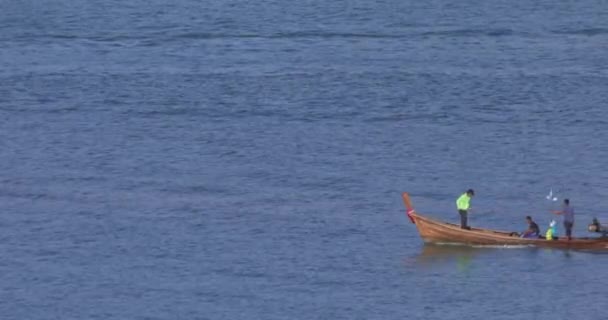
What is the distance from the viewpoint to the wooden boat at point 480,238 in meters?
61.3

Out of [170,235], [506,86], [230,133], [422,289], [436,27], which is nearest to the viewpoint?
[422,289]

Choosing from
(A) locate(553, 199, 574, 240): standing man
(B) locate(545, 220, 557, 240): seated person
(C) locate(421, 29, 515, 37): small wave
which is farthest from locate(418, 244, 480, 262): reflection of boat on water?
(C) locate(421, 29, 515, 37): small wave

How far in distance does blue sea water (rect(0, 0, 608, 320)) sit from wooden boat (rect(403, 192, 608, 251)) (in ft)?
1.15

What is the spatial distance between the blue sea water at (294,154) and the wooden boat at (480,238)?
0.35 metres

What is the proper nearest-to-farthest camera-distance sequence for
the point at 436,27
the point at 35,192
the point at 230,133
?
the point at 35,192 < the point at 230,133 < the point at 436,27

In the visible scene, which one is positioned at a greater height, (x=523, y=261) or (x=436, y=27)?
(x=436, y=27)

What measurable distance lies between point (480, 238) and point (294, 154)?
1555 cm

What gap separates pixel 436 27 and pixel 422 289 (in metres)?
46.2

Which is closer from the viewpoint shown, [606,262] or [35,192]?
[606,262]

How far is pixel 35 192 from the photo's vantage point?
7044 cm

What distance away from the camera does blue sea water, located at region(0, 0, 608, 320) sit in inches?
2320

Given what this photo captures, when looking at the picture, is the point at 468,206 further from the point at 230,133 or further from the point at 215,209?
the point at 230,133

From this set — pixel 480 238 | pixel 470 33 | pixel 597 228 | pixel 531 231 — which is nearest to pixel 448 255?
pixel 480 238

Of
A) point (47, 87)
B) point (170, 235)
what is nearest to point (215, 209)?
point (170, 235)
